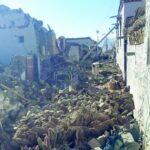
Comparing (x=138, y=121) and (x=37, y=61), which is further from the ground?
(x=37, y=61)

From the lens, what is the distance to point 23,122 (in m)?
9.98

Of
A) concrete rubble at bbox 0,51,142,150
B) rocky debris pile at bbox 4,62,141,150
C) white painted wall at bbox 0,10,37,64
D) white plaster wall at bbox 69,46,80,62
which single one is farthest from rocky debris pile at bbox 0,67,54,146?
white plaster wall at bbox 69,46,80,62

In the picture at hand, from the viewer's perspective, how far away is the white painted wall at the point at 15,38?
28.8m

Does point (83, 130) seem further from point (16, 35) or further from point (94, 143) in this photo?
point (16, 35)

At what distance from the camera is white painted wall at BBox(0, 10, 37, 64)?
2880 cm

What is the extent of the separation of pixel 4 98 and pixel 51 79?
7821 mm

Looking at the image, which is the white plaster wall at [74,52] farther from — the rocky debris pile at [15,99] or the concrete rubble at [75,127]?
the concrete rubble at [75,127]

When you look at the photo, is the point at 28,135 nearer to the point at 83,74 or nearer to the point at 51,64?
the point at 83,74

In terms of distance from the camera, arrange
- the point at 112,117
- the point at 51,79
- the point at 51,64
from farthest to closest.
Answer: the point at 51,64
the point at 51,79
the point at 112,117

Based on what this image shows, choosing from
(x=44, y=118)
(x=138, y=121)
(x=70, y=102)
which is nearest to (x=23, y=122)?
(x=44, y=118)

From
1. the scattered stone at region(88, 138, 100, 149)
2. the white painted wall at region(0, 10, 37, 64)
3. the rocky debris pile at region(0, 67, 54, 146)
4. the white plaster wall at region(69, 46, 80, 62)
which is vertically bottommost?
the scattered stone at region(88, 138, 100, 149)

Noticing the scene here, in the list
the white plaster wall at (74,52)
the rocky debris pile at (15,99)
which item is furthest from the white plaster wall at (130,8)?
the white plaster wall at (74,52)

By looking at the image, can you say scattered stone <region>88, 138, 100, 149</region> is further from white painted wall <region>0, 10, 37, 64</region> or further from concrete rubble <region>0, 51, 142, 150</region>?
white painted wall <region>0, 10, 37, 64</region>

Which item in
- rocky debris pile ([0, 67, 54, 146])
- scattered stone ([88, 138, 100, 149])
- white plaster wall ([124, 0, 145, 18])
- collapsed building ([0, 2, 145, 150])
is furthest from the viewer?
white plaster wall ([124, 0, 145, 18])
